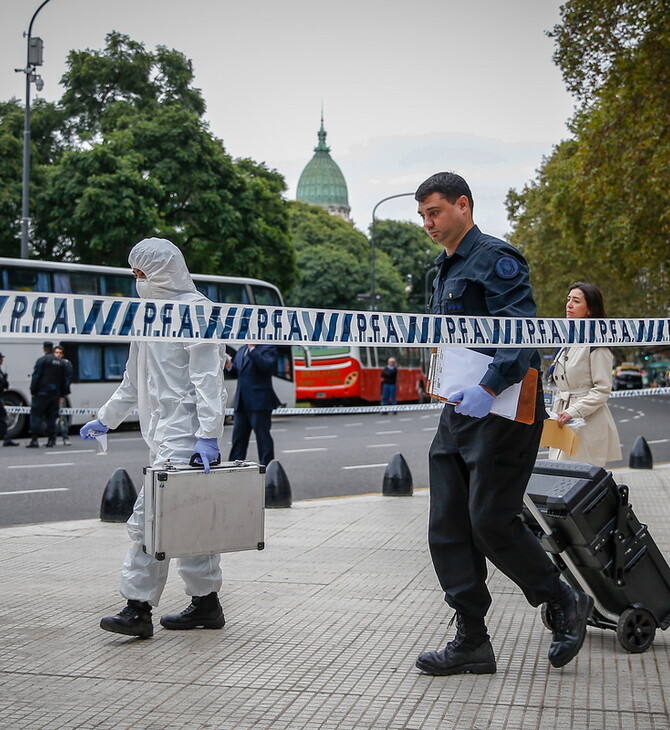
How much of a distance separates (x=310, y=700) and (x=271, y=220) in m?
35.3

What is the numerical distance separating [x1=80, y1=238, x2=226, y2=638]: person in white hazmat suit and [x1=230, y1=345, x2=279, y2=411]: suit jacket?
18.6 feet

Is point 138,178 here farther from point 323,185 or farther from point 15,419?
point 323,185

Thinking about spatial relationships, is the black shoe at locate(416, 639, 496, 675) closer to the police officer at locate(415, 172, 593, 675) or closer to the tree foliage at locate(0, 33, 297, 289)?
the police officer at locate(415, 172, 593, 675)

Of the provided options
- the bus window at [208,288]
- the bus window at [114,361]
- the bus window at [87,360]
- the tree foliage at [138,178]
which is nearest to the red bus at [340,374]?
the tree foliage at [138,178]

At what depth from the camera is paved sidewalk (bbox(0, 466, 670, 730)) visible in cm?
373

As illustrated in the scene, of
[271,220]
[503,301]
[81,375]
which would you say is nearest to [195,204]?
[271,220]

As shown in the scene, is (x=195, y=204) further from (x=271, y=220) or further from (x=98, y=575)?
(x=98, y=575)

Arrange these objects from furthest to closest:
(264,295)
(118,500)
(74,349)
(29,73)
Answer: (264,295)
(29,73)
(74,349)
(118,500)

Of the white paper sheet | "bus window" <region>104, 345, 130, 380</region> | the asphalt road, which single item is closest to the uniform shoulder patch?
the white paper sheet

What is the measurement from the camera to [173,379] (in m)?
4.86

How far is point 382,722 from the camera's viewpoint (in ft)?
12.0

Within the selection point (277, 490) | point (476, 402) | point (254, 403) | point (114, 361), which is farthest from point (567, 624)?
point (114, 361)

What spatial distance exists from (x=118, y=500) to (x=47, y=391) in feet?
33.7

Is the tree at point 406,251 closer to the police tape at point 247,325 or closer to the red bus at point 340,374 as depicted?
the red bus at point 340,374
